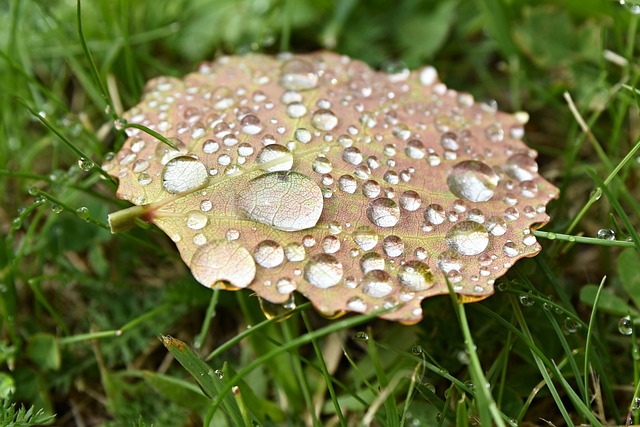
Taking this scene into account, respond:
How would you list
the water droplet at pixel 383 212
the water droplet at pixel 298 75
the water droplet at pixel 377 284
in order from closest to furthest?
1. the water droplet at pixel 377 284
2. the water droplet at pixel 383 212
3. the water droplet at pixel 298 75

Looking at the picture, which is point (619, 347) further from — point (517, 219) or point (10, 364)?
point (10, 364)

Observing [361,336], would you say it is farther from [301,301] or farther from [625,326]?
[625,326]

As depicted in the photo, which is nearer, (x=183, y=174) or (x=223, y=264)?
(x=223, y=264)

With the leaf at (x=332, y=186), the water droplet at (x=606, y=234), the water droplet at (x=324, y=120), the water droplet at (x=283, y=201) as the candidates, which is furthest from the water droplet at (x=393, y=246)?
the water droplet at (x=606, y=234)

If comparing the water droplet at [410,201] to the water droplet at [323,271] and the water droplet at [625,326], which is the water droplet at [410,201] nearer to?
the water droplet at [323,271]

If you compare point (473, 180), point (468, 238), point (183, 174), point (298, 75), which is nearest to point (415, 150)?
point (473, 180)

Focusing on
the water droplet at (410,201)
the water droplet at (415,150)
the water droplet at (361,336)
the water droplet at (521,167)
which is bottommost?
the water droplet at (361,336)

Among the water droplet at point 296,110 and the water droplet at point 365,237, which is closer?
the water droplet at point 365,237
